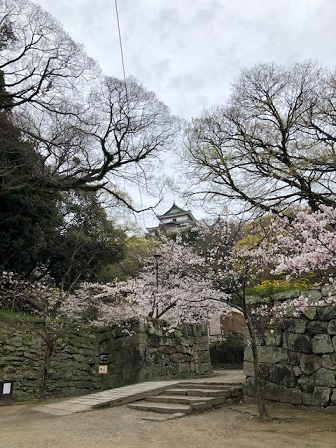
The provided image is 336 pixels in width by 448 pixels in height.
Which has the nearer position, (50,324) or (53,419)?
(53,419)

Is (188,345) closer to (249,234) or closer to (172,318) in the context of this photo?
(172,318)

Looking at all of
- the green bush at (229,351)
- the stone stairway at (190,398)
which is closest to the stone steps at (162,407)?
the stone stairway at (190,398)

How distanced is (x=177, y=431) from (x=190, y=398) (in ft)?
5.96

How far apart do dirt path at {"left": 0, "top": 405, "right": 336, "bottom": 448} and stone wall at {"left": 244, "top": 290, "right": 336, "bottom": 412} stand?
27 centimetres

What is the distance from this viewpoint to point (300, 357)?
6074 millimetres

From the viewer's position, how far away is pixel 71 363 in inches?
416

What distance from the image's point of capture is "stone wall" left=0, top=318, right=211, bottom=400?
9555 mm

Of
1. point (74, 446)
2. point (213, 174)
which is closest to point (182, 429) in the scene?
point (74, 446)

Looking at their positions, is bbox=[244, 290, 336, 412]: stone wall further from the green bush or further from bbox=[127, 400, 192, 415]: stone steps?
the green bush

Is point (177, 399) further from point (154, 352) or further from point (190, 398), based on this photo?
point (154, 352)

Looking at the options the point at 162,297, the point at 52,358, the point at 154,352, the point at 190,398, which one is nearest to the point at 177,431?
the point at 190,398

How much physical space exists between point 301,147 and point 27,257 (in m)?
9.29

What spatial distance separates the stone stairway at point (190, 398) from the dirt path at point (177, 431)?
0.22m

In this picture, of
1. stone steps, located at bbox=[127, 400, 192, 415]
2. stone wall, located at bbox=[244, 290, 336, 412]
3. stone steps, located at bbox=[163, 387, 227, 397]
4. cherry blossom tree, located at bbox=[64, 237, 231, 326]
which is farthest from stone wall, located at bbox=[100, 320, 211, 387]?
stone wall, located at bbox=[244, 290, 336, 412]
